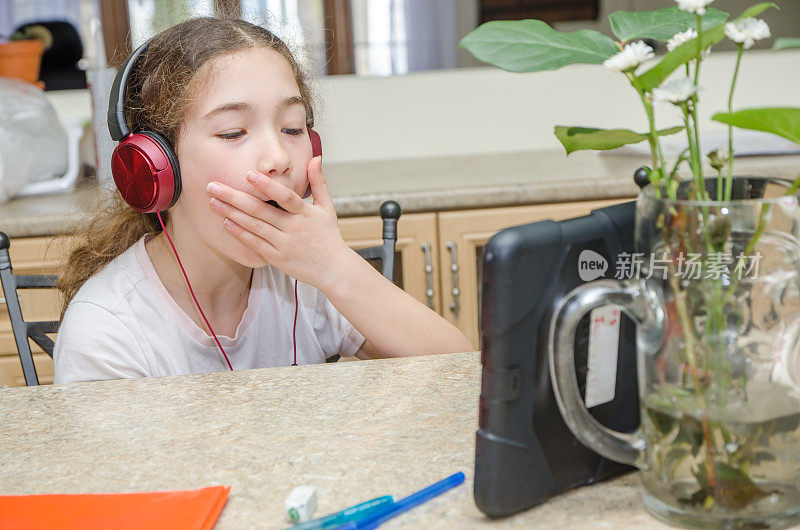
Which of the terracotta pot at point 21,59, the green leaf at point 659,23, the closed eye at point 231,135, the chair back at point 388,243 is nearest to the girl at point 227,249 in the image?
the closed eye at point 231,135

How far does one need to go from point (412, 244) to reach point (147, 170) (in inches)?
33.7

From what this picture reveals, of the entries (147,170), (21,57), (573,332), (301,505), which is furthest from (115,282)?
(21,57)

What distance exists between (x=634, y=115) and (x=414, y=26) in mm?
655

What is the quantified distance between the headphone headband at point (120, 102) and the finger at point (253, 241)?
0.55ft

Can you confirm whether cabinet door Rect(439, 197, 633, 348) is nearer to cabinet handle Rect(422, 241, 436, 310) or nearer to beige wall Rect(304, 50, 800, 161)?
cabinet handle Rect(422, 241, 436, 310)

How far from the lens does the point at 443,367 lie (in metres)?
A: 0.82

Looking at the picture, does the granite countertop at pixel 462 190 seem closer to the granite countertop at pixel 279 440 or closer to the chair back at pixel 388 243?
the chair back at pixel 388 243

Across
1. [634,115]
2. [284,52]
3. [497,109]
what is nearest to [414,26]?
[497,109]

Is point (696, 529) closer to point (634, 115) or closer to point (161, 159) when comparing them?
point (161, 159)

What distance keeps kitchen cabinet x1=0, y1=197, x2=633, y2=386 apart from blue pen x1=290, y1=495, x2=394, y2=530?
1.21 meters

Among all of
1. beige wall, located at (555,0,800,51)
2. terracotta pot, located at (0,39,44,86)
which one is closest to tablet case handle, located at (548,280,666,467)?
beige wall, located at (555,0,800,51)

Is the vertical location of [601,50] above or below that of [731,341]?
above

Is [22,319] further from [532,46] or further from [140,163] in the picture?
[532,46]

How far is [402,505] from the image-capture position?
1.81 feet
